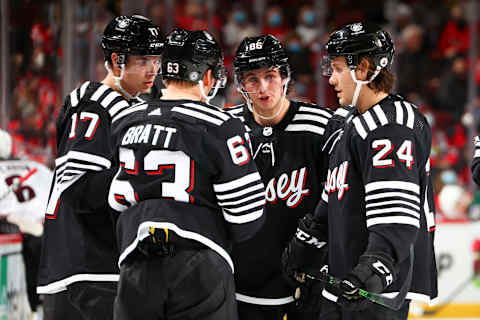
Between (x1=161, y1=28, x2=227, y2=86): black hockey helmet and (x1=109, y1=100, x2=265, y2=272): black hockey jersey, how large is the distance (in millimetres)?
99

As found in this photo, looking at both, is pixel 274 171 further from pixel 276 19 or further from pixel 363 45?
pixel 276 19

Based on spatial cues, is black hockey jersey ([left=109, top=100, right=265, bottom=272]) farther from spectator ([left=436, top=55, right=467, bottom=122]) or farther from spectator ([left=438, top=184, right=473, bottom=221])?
spectator ([left=436, top=55, right=467, bottom=122])

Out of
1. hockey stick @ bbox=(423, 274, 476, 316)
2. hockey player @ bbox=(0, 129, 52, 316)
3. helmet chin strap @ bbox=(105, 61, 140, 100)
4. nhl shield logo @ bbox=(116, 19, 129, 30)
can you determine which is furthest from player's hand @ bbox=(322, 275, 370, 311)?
hockey stick @ bbox=(423, 274, 476, 316)

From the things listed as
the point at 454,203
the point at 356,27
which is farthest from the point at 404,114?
the point at 454,203

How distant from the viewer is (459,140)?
294 inches

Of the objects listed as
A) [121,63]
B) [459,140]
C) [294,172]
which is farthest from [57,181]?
[459,140]

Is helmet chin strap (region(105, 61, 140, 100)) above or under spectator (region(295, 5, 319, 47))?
under

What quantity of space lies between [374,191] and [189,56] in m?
0.65

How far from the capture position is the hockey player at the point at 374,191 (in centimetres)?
209

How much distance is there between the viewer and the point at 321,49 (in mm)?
7750

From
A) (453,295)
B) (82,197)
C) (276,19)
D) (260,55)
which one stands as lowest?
(453,295)

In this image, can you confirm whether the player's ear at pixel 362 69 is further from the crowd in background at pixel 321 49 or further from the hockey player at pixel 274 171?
the crowd in background at pixel 321 49

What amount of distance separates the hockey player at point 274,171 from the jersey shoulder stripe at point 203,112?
59 centimetres

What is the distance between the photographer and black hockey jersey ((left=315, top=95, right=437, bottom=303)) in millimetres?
2098
